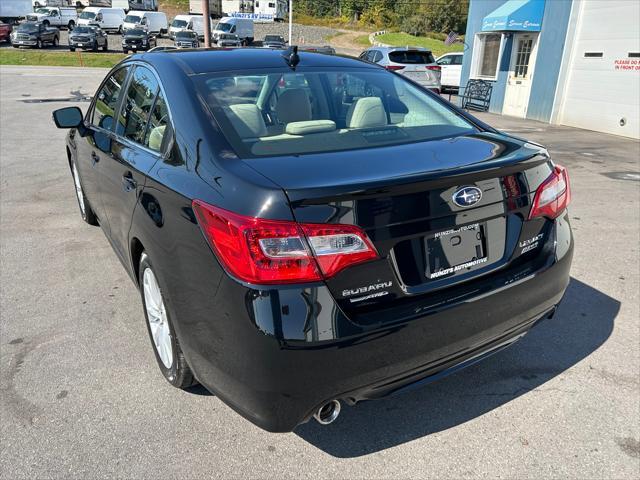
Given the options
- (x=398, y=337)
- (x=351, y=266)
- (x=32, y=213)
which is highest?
(x=351, y=266)

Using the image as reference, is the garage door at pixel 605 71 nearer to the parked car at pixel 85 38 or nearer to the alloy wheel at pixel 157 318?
the alloy wheel at pixel 157 318

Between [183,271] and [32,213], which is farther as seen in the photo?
[32,213]

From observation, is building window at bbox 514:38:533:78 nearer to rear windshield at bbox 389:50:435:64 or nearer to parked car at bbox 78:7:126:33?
rear windshield at bbox 389:50:435:64

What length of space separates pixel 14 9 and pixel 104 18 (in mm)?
8179

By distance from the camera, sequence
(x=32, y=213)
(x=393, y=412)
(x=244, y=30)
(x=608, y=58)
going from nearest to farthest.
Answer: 1. (x=393, y=412)
2. (x=32, y=213)
3. (x=608, y=58)
4. (x=244, y=30)

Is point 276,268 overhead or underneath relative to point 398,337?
overhead

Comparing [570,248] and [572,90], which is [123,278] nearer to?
[570,248]

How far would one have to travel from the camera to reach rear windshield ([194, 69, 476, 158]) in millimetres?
2410

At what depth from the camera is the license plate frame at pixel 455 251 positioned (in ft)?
6.71

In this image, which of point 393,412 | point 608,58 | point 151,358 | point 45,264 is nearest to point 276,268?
point 393,412

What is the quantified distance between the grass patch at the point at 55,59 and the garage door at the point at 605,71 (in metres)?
25.6

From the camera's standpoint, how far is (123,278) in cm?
409

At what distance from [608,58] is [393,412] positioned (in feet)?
42.7

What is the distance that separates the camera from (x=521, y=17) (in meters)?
14.5
